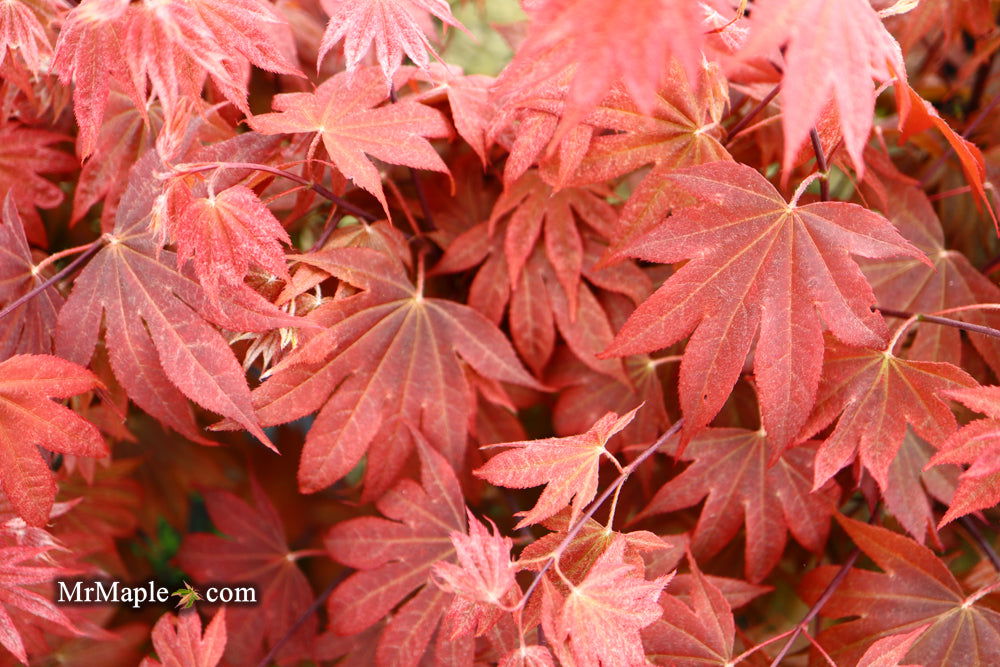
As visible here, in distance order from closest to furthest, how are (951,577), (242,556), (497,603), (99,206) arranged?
(497,603) → (951,577) → (242,556) → (99,206)

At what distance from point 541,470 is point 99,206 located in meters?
0.99

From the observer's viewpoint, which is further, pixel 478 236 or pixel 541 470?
pixel 478 236

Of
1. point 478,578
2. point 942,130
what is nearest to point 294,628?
point 478,578

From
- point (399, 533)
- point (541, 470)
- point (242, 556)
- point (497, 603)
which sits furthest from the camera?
point (242, 556)

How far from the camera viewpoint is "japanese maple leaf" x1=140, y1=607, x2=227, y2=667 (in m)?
0.81

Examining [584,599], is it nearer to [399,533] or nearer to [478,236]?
[399,533]

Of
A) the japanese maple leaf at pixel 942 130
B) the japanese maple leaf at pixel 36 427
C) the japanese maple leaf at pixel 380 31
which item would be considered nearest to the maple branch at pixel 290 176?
the japanese maple leaf at pixel 380 31

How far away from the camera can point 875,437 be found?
74 centimetres

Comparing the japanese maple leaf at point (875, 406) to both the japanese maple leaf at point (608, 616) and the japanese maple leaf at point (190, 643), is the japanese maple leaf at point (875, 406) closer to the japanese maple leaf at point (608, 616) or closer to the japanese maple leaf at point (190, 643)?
the japanese maple leaf at point (608, 616)

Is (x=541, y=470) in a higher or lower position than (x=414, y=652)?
higher

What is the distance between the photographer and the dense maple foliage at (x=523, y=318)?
0.65 meters

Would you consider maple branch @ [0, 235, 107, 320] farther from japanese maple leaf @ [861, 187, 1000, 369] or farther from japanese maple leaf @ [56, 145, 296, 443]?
japanese maple leaf @ [861, 187, 1000, 369]

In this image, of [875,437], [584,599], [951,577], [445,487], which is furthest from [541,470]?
[951,577]

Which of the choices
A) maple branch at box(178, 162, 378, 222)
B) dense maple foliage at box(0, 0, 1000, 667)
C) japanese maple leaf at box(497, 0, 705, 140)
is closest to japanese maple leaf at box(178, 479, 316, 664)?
dense maple foliage at box(0, 0, 1000, 667)
